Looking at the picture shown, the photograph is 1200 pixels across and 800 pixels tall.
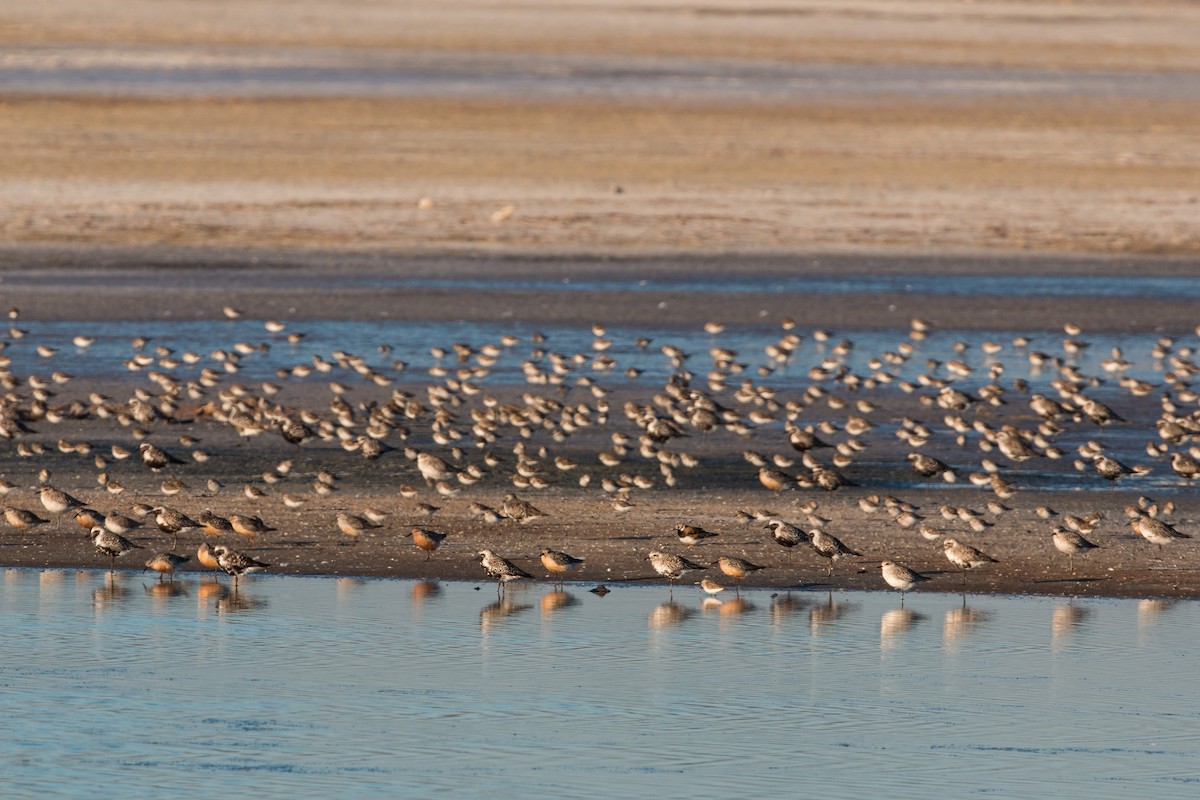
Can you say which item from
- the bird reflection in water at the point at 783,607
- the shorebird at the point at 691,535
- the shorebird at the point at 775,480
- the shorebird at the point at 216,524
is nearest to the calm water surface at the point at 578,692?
the bird reflection in water at the point at 783,607

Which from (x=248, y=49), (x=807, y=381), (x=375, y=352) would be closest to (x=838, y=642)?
(x=807, y=381)

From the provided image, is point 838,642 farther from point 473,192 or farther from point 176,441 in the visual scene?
point 473,192

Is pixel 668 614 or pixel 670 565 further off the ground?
pixel 670 565

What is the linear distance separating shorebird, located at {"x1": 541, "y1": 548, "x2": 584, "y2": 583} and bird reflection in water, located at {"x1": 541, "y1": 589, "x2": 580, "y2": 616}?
31 centimetres

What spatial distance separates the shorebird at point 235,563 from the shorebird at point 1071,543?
565cm

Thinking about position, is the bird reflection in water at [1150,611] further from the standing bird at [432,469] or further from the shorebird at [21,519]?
the shorebird at [21,519]

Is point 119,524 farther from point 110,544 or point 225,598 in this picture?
point 225,598

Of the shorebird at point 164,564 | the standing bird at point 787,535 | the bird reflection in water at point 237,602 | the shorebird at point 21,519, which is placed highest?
the standing bird at point 787,535

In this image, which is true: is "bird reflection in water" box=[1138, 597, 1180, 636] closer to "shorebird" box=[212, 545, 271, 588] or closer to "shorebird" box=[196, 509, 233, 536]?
"shorebird" box=[212, 545, 271, 588]

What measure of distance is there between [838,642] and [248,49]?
6038cm

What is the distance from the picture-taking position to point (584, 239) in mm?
34438

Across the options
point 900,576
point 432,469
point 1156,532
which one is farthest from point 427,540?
point 1156,532

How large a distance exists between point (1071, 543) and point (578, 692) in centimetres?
502

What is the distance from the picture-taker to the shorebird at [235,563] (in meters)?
15.3
